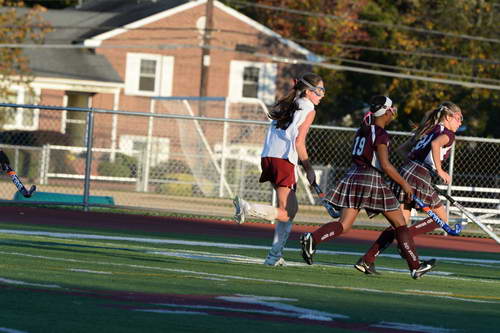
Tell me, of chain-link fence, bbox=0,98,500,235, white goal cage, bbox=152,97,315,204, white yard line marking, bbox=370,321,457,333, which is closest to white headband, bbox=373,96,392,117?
white yard line marking, bbox=370,321,457,333

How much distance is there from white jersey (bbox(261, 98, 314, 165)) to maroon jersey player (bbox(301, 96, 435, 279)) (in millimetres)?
538

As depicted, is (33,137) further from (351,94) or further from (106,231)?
(106,231)

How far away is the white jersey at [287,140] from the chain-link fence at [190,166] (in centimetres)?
956

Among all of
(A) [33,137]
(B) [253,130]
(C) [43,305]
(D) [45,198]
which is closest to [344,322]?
(C) [43,305]

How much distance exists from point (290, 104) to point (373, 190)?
116 centimetres

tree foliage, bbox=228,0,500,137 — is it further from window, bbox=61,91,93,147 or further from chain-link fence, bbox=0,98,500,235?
window, bbox=61,91,93,147

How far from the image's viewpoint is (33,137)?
3675cm

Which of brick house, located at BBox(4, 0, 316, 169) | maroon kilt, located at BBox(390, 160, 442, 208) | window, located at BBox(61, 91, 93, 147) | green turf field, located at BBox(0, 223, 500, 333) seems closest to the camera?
Answer: green turf field, located at BBox(0, 223, 500, 333)

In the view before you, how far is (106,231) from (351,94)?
29.7 m

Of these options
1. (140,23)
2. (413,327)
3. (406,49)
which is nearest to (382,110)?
(413,327)

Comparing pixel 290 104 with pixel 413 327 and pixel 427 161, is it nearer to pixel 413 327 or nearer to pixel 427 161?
pixel 427 161

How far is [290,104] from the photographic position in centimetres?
1076

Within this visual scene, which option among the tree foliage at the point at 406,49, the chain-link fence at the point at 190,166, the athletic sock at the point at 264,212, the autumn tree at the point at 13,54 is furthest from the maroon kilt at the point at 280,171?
the tree foliage at the point at 406,49

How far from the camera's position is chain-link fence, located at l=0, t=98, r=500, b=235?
74.9 feet
